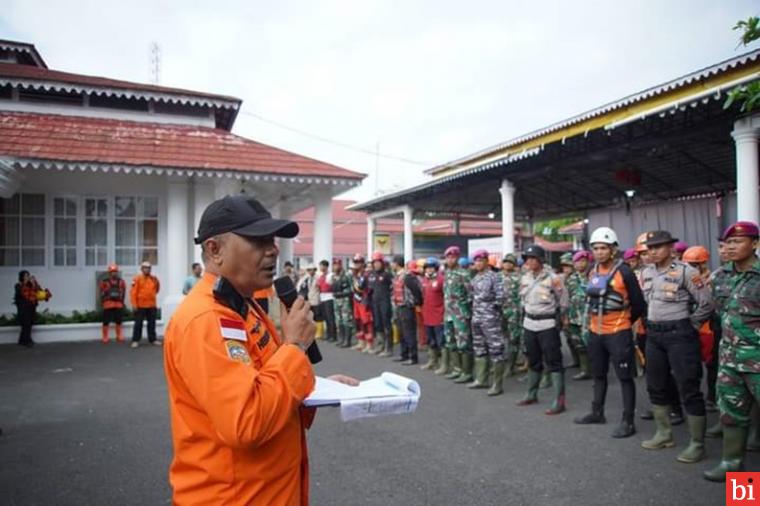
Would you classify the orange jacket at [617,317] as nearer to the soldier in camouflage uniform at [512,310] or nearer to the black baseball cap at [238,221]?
the soldier in camouflage uniform at [512,310]

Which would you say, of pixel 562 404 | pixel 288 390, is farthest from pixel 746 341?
pixel 288 390

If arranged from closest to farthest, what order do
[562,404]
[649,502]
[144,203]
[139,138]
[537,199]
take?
[649,502] < [562,404] < [139,138] < [144,203] < [537,199]

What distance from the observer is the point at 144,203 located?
42.4 ft

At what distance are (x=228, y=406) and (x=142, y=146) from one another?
1151 cm

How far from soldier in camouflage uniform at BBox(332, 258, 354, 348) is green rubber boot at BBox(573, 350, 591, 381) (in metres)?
4.93

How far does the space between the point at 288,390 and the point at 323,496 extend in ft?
9.13

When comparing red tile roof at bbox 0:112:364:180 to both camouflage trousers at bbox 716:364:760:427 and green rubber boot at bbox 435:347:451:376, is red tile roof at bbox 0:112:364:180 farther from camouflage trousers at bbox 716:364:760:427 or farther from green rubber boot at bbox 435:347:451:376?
camouflage trousers at bbox 716:364:760:427

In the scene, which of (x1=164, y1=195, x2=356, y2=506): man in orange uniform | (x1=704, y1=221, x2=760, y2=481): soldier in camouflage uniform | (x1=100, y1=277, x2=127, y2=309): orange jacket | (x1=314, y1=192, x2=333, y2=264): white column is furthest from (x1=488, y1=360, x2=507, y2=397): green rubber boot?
(x1=100, y1=277, x2=127, y2=309): orange jacket

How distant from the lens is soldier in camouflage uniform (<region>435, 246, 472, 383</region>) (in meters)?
7.94

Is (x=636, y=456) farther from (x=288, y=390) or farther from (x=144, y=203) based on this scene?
(x=144, y=203)

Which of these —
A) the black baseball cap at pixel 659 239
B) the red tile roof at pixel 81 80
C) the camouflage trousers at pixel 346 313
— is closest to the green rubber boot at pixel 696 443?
the black baseball cap at pixel 659 239

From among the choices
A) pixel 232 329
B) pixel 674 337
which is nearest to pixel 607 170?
pixel 674 337

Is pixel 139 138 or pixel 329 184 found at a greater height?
pixel 139 138

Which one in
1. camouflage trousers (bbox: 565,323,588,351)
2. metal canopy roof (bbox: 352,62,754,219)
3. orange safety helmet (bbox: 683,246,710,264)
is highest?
metal canopy roof (bbox: 352,62,754,219)
